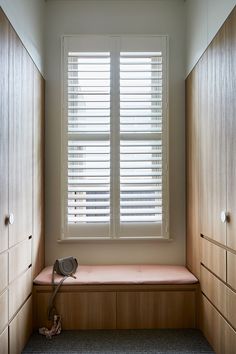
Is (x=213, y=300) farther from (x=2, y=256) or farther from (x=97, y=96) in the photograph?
(x=97, y=96)

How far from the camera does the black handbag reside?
263 cm

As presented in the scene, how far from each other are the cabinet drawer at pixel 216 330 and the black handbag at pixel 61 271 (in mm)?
1090

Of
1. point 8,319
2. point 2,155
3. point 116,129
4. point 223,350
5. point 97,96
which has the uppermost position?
point 97,96

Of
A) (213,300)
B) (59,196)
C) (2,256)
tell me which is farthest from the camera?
(59,196)

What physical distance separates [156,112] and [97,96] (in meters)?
0.59

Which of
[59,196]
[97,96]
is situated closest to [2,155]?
[59,196]

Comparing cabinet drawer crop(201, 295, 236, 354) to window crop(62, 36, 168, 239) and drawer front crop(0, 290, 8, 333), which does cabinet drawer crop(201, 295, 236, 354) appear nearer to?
window crop(62, 36, 168, 239)

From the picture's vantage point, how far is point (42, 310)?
8.72 ft

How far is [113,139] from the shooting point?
316cm

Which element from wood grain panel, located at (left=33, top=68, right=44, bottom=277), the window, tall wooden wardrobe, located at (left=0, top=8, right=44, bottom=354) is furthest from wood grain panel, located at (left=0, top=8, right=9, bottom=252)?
the window

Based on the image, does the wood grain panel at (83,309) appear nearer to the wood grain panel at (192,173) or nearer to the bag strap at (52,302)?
the bag strap at (52,302)

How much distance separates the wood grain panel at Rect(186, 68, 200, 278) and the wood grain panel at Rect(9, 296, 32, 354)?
4.54 feet

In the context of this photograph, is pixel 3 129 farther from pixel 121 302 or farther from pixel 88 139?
pixel 121 302

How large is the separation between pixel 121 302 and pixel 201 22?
2.37 meters
